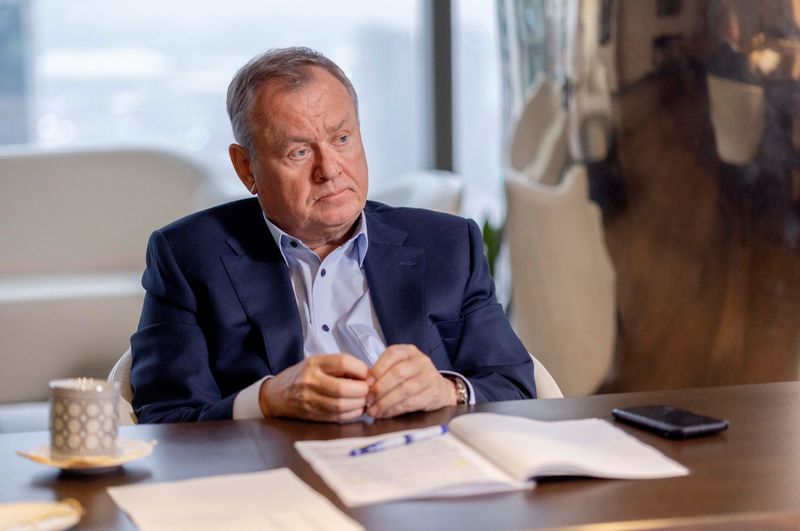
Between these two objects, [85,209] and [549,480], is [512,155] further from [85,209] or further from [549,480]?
[549,480]

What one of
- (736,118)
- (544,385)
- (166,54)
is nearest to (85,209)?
(166,54)

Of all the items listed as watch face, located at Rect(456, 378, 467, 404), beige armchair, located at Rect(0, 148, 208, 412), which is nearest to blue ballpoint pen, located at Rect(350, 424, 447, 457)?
watch face, located at Rect(456, 378, 467, 404)

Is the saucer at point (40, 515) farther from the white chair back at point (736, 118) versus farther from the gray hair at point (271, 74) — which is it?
the white chair back at point (736, 118)

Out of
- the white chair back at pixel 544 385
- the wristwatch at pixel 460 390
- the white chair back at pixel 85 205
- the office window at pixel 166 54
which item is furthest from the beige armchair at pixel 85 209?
the wristwatch at pixel 460 390

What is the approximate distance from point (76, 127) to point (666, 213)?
126 inches

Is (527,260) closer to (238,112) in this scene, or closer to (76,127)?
(238,112)

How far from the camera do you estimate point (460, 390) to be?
1.90 m

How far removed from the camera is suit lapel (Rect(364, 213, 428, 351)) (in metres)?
2.07

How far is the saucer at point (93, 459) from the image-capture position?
134cm

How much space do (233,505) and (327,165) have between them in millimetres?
945

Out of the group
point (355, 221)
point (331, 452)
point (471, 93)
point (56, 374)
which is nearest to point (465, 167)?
point (471, 93)

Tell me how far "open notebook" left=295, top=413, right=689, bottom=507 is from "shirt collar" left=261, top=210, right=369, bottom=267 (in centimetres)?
66

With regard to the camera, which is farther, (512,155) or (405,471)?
(512,155)

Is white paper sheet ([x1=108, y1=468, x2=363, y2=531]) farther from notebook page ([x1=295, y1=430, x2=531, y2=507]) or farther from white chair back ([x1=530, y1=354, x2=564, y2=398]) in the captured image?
white chair back ([x1=530, y1=354, x2=564, y2=398])
